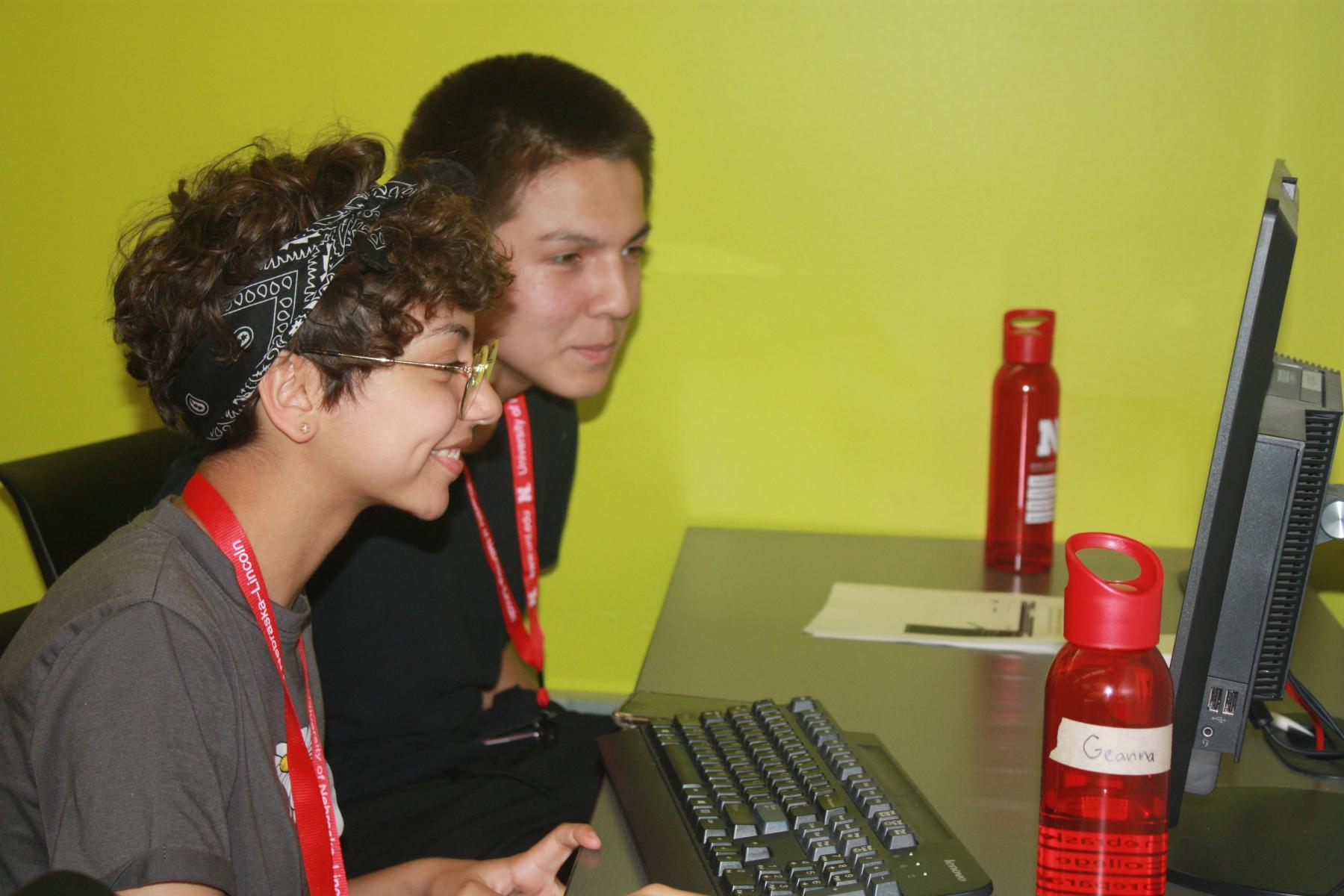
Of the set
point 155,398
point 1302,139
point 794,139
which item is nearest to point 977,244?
point 794,139

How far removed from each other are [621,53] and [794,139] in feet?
0.99

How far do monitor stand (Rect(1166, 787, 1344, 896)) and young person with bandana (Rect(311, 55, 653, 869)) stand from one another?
773 millimetres

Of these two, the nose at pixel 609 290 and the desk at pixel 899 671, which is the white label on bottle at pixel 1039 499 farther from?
the nose at pixel 609 290

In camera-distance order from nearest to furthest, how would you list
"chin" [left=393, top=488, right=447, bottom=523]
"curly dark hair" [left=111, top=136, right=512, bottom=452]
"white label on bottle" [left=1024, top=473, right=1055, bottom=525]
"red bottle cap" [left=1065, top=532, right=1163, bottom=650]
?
"red bottle cap" [left=1065, top=532, right=1163, bottom=650] → "curly dark hair" [left=111, top=136, right=512, bottom=452] → "chin" [left=393, top=488, right=447, bottom=523] → "white label on bottle" [left=1024, top=473, right=1055, bottom=525]

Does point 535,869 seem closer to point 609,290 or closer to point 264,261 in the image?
point 264,261

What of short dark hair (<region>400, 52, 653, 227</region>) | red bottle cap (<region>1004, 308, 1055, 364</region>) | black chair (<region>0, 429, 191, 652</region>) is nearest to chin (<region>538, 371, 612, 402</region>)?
short dark hair (<region>400, 52, 653, 227</region>)

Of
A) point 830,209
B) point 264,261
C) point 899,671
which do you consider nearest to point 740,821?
point 899,671

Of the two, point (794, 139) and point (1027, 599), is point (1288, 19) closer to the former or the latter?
point (794, 139)

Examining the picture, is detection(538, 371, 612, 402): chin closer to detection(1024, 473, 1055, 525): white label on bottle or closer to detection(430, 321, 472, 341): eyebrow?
detection(430, 321, 472, 341): eyebrow

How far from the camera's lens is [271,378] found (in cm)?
111

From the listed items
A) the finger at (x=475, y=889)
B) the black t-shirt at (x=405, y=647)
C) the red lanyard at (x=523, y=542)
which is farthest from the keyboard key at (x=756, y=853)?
the red lanyard at (x=523, y=542)

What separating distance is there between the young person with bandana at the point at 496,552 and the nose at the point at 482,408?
0.31 metres

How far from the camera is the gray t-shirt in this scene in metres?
0.86

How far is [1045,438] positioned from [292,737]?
1122 mm
